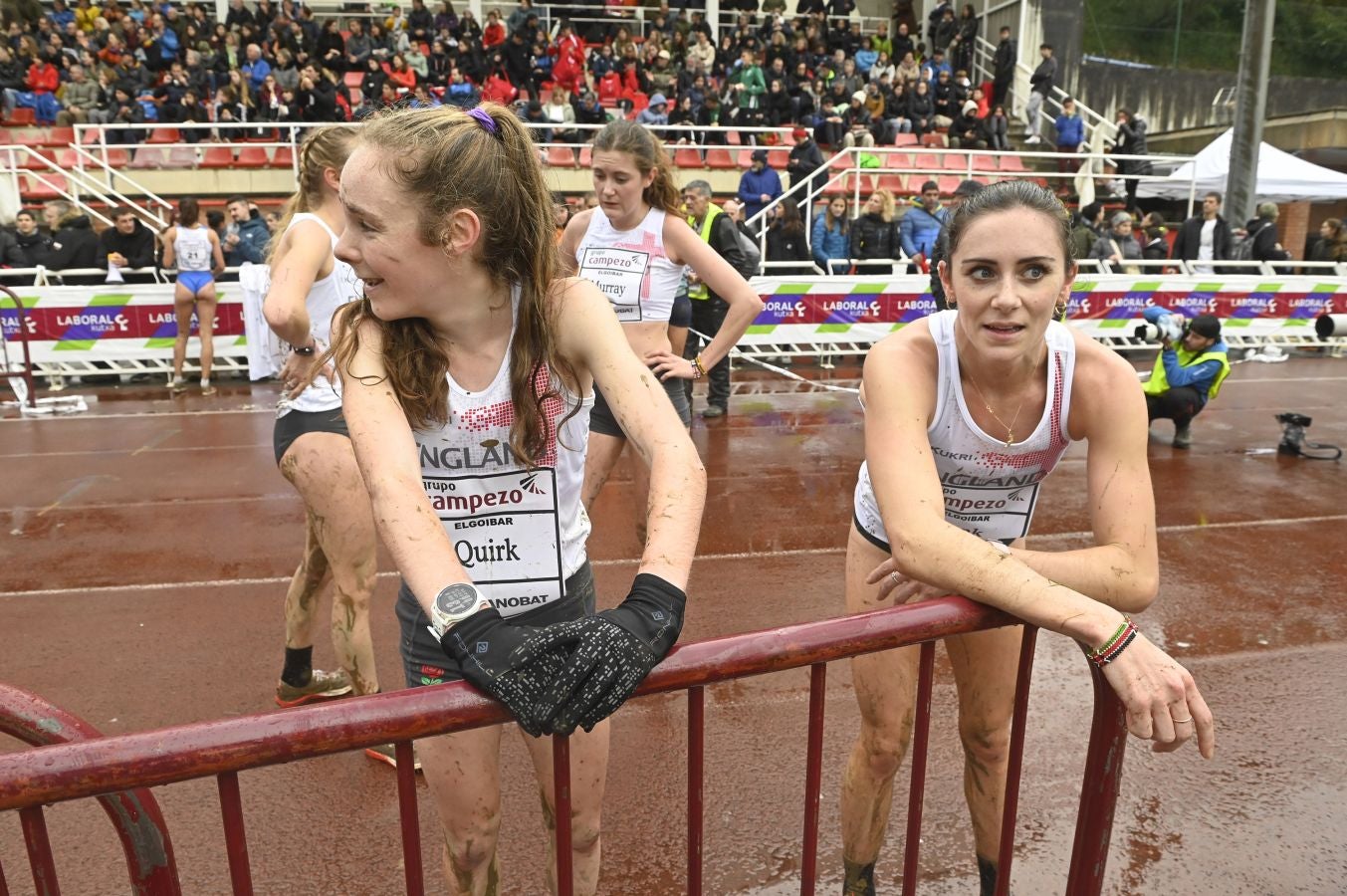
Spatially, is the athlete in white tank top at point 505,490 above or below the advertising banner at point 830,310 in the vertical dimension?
above

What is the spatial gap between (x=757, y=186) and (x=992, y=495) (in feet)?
43.7

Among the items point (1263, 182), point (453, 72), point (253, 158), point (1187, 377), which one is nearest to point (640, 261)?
point (1187, 377)

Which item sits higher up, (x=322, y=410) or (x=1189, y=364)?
(x=322, y=410)

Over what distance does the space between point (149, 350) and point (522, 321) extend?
36.3 ft

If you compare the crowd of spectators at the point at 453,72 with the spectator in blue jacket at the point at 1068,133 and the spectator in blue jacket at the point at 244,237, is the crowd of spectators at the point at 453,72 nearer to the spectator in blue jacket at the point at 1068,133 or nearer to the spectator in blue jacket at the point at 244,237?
the spectator in blue jacket at the point at 1068,133

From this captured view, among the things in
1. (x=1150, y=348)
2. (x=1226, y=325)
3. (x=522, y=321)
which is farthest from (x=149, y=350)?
(x=1226, y=325)

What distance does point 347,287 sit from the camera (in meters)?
3.72

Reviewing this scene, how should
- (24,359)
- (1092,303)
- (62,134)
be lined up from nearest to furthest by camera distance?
(24,359) → (1092,303) → (62,134)

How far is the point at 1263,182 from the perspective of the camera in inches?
717

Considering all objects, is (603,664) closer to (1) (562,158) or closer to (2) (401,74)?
(1) (562,158)

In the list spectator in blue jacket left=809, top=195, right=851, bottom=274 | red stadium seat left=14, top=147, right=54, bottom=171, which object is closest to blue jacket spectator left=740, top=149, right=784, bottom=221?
spectator in blue jacket left=809, top=195, right=851, bottom=274

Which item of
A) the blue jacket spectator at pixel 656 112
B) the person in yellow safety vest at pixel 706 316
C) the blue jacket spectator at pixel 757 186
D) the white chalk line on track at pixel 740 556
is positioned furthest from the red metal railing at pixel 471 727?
the blue jacket spectator at pixel 656 112

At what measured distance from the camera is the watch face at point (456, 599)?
1.62m

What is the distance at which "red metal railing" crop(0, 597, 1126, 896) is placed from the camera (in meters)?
1.36
